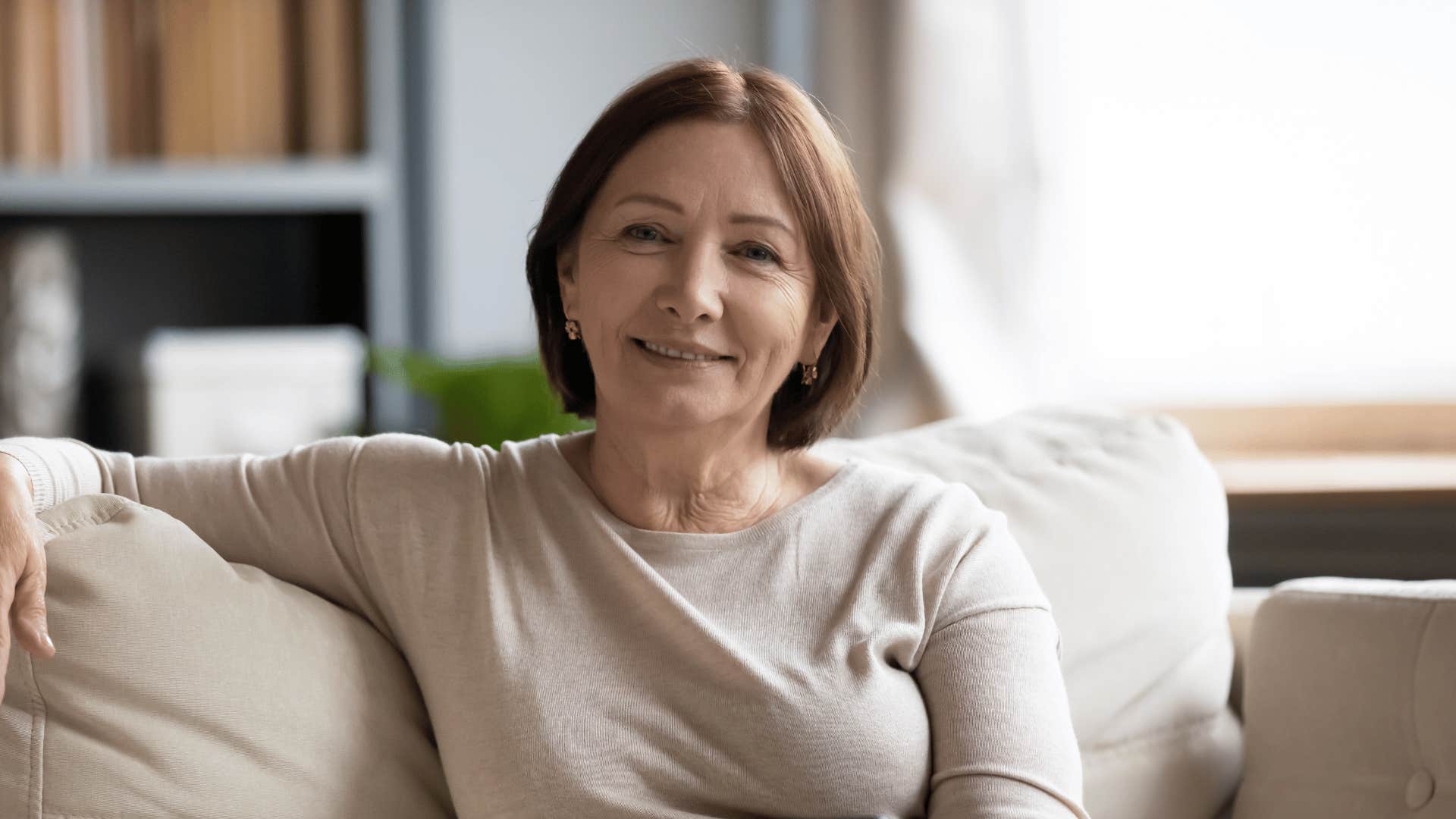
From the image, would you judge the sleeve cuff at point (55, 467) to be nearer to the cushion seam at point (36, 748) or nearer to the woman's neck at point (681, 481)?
the cushion seam at point (36, 748)

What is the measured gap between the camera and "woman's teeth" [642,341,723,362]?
126 centimetres

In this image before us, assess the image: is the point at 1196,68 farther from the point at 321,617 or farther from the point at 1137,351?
the point at 321,617

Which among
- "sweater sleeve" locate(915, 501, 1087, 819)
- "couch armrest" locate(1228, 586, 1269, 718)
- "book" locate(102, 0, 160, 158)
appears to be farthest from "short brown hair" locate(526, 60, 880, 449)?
"book" locate(102, 0, 160, 158)

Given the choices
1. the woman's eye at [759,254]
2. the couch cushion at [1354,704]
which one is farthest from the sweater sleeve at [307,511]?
the couch cushion at [1354,704]

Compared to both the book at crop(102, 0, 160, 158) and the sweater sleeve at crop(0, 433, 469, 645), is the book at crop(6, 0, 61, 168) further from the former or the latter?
the sweater sleeve at crop(0, 433, 469, 645)

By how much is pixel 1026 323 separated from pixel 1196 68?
1.84ft

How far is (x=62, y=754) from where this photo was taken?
1.10 meters

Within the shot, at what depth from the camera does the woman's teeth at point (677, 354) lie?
4.15 feet

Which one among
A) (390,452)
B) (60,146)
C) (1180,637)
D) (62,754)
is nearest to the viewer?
(62,754)

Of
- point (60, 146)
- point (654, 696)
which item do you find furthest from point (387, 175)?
point (654, 696)

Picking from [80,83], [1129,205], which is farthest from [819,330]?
[80,83]

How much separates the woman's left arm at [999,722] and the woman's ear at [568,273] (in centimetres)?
45

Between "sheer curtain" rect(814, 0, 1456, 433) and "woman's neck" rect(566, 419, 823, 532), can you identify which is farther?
"sheer curtain" rect(814, 0, 1456, 433)

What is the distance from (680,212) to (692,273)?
6 cm
